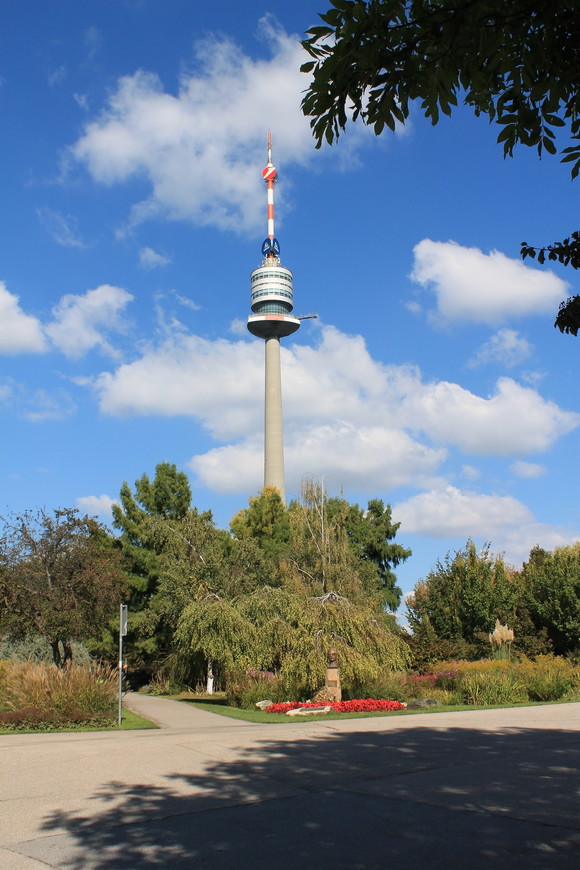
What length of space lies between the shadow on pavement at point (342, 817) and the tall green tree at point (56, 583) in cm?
1408

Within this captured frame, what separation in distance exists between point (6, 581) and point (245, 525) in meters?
29.4

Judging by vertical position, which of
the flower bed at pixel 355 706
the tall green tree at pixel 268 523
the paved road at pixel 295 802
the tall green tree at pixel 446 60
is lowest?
the flower bed at pixel 355 706

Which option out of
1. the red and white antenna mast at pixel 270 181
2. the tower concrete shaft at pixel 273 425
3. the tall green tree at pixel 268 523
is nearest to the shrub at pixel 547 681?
the tall green tree at pixel 268 523

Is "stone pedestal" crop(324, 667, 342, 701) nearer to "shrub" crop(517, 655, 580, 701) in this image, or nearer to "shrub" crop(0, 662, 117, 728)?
"shrub" crop(517, 655, 580, 701)

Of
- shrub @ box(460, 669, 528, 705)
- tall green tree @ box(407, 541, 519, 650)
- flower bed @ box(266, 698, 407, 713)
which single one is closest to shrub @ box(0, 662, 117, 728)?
flower bed @ box(266, 698, 407, 713)

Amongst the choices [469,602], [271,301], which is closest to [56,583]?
[469,602]

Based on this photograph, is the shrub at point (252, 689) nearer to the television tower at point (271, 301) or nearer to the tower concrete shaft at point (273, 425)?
the tower concrete shaft at point (273, 425)

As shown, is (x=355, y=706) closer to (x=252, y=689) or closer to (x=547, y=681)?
(x=252, y=689)

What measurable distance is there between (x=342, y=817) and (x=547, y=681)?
668 inches

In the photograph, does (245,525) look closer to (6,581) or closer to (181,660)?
(181,660)

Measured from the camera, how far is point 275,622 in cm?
2147

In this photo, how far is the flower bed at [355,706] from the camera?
59.9ft

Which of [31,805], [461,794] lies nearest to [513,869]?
[461,794]

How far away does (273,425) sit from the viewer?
89.5 meters
